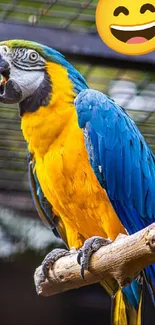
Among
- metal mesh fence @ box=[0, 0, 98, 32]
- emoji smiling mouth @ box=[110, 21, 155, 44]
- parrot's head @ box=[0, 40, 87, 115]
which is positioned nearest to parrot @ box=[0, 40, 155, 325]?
parrot's head @ box=[0, 40, 87, 115]

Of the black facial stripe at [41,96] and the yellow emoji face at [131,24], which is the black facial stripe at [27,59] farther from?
the yellow emoji face at [131,24]

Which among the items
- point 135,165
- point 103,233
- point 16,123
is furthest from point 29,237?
point 135,165

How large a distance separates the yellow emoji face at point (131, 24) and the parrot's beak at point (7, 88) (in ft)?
0.78

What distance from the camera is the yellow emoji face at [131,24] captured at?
4.24 feet

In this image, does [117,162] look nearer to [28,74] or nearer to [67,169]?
[67,169]

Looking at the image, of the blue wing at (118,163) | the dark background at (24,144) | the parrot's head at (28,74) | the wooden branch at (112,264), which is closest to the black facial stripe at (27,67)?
the parrot's head at (28,74)

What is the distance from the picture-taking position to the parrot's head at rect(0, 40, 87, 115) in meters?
1.21

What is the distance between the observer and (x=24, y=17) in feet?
4.78

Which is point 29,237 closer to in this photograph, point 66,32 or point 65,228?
point 65,228

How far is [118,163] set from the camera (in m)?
1.14

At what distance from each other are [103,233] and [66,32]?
0.48 metres

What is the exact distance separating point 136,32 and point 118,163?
0.30 meters

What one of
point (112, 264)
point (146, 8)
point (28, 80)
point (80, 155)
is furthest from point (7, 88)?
point (112, 264)

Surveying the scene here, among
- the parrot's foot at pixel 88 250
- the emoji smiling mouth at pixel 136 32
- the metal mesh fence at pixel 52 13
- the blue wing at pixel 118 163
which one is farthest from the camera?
the metal mesh fence at pixel 52 13
